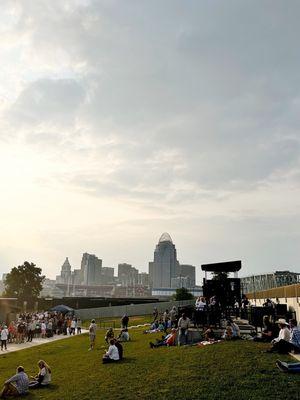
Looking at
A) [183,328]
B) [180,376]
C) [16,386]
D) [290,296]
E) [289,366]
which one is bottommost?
[16,386]

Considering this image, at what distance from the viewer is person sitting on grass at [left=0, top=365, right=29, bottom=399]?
13.8 m

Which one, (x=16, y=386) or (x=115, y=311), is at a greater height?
(x=115, y=311)

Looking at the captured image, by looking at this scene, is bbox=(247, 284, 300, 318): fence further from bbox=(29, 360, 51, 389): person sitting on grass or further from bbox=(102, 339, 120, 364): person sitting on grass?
bbox=(29, 360, 51, 389): person sitting on grass

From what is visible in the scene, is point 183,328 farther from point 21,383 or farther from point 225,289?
point 21,383

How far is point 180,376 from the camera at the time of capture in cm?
1319

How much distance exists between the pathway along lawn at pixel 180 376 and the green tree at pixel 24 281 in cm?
7242

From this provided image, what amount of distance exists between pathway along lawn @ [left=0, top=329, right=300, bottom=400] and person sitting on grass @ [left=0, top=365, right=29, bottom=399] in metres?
0.34

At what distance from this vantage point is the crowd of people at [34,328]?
105 ft

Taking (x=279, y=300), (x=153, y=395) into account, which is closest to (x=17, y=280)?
(x=279, y=300)

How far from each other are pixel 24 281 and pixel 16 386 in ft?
262

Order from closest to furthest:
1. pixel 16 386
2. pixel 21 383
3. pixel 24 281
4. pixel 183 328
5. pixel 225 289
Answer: pixel 16 386 → pixel 21 383 → pixel 183 328 → pixel 225 289 → pixel 24 281

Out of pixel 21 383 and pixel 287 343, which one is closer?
pixel 21 383

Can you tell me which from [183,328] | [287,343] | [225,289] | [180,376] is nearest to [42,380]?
[180,376]

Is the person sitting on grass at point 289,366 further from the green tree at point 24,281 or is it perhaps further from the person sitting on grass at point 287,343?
the green tree at point 24,281
